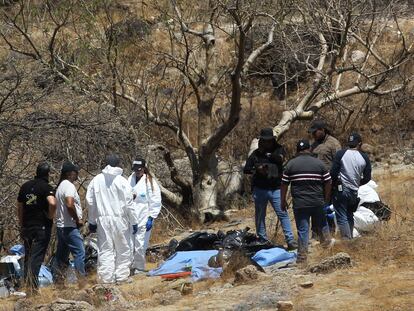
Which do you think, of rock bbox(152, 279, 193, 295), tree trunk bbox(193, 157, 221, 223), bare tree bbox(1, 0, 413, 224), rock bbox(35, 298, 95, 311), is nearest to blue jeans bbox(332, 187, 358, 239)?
rock bbox(152, 279, 193, 295)

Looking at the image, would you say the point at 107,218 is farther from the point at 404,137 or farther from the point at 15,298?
the point at 404,137

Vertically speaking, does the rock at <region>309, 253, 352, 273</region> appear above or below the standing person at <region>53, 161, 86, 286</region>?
below

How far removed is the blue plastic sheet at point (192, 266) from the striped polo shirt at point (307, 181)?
1260 mm

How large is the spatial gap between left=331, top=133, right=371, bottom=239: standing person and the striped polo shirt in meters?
0.64

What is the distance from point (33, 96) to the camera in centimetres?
1141

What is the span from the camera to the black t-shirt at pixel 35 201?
9539 mm

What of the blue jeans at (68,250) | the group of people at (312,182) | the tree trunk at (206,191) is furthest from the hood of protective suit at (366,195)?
the tree trunk at (206,191)

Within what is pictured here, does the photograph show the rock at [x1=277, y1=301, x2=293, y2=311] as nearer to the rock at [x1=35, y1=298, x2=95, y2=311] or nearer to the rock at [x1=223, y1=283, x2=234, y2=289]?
the rock at [x1=223, y1=283, x2=234, y2=289]

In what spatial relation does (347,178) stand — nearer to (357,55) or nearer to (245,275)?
(245,275)

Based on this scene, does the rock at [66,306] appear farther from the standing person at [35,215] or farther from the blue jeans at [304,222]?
the blue jeans at [304,222]

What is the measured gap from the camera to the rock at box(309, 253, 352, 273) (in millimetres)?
9117

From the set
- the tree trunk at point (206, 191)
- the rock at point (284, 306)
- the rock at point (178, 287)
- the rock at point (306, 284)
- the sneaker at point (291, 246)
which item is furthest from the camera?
the tree trunk at point (206, 191)

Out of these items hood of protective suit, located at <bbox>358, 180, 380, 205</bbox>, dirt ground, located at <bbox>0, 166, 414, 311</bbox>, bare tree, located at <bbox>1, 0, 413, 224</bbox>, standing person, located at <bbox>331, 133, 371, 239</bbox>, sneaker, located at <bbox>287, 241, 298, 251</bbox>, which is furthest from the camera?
bare tree, located at <bbox>1, 0, 413, 224</bbox>

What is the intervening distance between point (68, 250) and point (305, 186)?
9.86 ft
